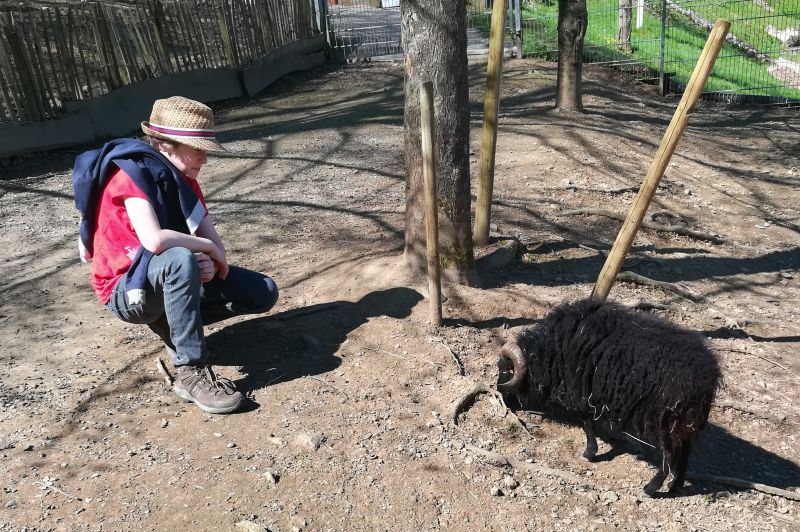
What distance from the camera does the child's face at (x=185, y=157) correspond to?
3.83 m

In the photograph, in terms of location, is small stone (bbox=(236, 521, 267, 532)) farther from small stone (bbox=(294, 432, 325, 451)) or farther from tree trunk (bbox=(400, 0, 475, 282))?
tree trunk (bbox=(400, 0, 475, 282))

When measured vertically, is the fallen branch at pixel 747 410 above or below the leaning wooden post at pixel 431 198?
below

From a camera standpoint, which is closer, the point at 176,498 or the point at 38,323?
the point at 176,498

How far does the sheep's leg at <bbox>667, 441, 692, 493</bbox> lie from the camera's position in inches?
128

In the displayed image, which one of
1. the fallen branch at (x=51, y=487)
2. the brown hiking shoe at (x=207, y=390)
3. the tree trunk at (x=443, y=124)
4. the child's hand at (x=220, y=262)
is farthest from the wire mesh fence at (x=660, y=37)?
the fallen branch at (x=51, y=487)

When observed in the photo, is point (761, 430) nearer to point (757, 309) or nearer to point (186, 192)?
point (757, 309)

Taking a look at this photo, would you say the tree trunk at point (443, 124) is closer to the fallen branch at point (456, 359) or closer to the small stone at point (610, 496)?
the fallen branch at point (456, 359)

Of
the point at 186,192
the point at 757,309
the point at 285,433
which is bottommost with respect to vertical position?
the point at 757,309

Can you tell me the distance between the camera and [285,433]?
142 inches

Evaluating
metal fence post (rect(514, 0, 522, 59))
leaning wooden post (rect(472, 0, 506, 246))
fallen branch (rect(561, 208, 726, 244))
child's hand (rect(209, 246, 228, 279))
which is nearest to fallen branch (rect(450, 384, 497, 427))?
child's hand (rect(209, 246, 228, 279))

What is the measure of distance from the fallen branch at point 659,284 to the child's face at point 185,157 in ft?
9.50

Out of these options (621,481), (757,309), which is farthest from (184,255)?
(757,309)

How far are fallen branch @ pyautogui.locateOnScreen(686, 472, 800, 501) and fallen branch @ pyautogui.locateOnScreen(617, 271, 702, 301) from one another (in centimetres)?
193

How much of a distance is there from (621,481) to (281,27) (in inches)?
473
